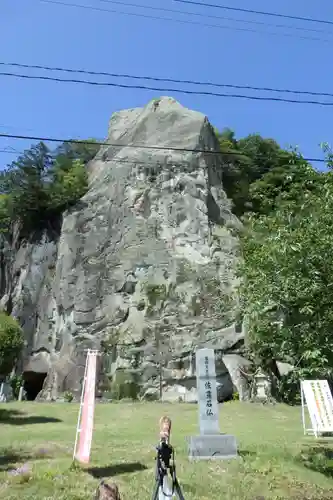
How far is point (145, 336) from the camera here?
23672 mm

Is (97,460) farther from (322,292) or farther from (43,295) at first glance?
(43,295)

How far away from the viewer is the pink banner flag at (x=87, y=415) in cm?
844

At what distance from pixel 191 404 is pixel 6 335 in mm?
9130

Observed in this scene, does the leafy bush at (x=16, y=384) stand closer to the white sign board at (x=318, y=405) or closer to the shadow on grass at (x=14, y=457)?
the white sign board at (x=318, y=405)

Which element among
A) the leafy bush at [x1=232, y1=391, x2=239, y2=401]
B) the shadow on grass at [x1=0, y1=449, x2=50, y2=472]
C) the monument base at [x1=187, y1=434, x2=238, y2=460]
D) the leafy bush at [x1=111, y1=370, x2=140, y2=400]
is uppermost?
the leafy bush at [x1=111, y1=370, x2=140, y2=400]

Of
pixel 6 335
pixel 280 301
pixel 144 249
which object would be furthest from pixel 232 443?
pixel 144 249

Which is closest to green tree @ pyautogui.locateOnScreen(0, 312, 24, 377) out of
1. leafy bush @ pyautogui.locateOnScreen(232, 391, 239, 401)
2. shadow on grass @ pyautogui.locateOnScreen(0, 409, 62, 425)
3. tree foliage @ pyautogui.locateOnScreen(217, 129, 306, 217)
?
shadow on grass @ pyautogui.locateOnScreen(0, 409, 62, 425)

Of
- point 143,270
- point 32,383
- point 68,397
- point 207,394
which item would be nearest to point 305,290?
point 207,394

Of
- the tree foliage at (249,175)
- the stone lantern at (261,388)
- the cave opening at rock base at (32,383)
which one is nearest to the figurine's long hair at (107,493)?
the stone lantern at (261,388)

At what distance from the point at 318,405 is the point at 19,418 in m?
8.77

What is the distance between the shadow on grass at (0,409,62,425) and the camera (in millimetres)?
14602

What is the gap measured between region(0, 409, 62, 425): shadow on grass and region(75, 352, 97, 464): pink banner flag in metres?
6.33

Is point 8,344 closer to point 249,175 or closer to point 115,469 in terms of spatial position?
point 115,469

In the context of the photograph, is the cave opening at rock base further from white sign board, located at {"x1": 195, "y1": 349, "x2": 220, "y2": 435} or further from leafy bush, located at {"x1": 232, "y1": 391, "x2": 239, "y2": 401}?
white sign board, located at {"x1": 195, "y1": 349, "x2": 220, "y2": 435}
